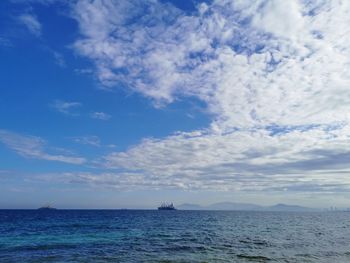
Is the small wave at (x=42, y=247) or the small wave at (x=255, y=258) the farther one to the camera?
the small wave at (x=42, y=247)

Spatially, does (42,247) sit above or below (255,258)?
above

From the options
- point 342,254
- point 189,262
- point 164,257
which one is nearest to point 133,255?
point 164,257

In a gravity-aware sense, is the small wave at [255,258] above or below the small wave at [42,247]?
below

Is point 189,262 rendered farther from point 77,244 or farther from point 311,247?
point 311,247

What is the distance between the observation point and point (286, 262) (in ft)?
90.2

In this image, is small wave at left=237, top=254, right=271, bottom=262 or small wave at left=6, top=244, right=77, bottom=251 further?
small wave at left=6, top=244, right=77, bottom=251

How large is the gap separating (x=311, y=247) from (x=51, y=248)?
97.4ft

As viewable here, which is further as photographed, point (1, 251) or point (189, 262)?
point (1, 251)

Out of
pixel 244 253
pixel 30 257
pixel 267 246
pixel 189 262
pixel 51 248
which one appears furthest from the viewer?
pixel 267 246

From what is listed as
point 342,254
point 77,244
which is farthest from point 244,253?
point 77,244

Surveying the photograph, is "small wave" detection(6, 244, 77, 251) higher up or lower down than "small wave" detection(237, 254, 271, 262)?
higher up

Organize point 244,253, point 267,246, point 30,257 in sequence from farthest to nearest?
1. point 267,246
2. point 244,253
3. point 30,257

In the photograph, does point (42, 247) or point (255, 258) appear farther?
point (42, 247)

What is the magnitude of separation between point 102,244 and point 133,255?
9.05 meters
